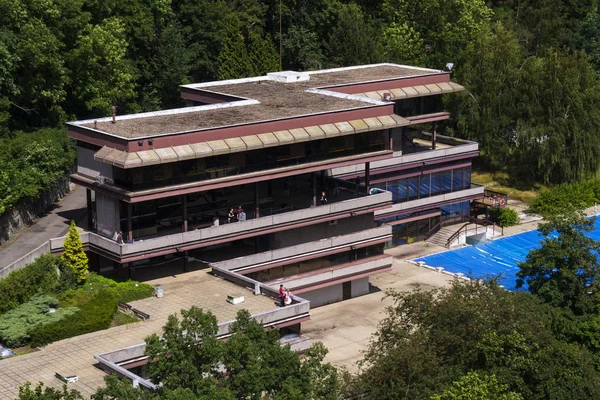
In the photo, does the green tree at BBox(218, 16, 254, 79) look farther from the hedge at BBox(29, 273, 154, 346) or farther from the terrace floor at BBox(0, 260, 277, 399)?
the hedge at BBox(29, 273, 154, 346)

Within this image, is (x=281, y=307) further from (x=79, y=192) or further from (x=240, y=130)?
(x=79, y=192)

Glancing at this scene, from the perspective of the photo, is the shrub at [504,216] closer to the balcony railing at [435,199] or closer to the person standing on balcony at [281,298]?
the balcony railing at [435,199]

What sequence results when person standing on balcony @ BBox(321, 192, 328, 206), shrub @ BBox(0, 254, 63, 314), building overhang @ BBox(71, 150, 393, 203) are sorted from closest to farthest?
shrub @ BBox(0, 254, 63, 314) < building overhang @ BBox(71, 150, 393, 203) < person standing on balcony @ BBox(321, 192, 328, 206)

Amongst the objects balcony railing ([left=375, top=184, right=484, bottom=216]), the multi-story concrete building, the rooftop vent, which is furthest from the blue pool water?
the rooftop vent

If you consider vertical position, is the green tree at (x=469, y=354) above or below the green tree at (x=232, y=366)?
below

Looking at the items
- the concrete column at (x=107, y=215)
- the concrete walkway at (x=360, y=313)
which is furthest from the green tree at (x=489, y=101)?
the concrete column at (x=107, y=215)

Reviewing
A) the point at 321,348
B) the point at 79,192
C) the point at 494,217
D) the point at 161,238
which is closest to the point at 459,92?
the point at 494,217
